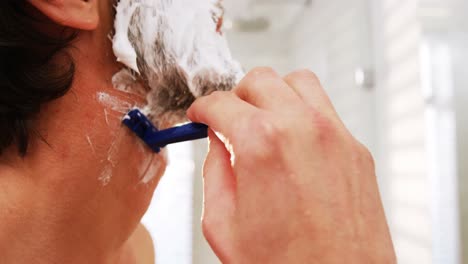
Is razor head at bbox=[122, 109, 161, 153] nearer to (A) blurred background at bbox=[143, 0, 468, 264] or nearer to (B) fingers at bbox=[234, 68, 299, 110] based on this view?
(B) fingers at bbox=[234, 68, 299, 110]

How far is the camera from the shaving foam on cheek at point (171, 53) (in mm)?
529

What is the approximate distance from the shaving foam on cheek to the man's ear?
0.03 meters

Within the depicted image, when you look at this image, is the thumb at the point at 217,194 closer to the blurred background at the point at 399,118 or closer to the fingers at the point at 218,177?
the fingers at the point at 218,177

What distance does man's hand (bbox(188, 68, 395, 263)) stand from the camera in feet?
1.15

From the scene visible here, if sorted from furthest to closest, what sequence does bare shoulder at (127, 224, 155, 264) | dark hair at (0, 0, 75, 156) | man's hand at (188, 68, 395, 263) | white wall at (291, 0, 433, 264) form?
white wall at (291, 0, 433, 264), bare shoulder at (127, 224, 155, 264), dark hair at (0, 0, 75, 156), man's hand at (188, 68, 395, 263)

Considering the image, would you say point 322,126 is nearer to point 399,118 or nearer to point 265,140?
point 265,140

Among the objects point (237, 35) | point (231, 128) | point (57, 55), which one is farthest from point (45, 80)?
point (237, 35)

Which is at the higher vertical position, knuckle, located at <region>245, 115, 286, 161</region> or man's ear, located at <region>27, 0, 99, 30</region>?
man's ear, located at <region>27, 0, 99, 30</region>

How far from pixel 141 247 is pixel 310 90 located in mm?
622

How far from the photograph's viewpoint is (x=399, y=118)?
1.24 metres

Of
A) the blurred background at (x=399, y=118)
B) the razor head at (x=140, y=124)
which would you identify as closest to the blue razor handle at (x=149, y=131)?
the razor head at (x=140, y=124)

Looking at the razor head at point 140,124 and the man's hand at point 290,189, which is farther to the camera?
the razor head at point 140,124

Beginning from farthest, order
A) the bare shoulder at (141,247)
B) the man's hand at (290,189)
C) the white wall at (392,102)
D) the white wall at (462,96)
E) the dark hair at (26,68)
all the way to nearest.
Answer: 1. the white wall at (392,102)
2. the white wall at (462,96)
3. the bare shoulder at (141,247)
4. the dark hair at (26,68)
5. the man's hand at (290,189)

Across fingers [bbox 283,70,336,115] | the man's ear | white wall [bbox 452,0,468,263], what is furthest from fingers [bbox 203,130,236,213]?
white wall [bbox 452,0,468,263]
